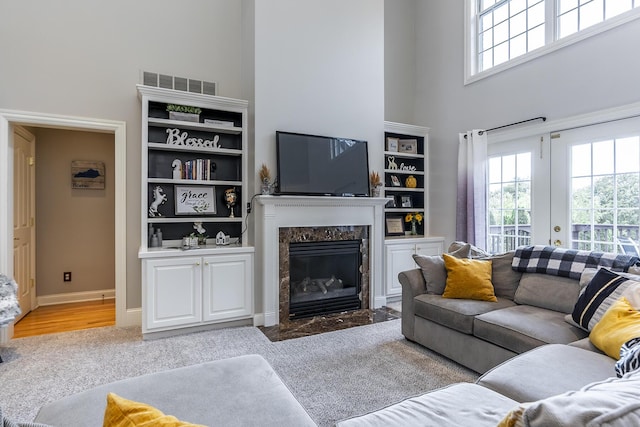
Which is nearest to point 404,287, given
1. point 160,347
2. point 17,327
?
point 160,347

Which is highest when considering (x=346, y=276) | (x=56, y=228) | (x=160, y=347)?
(x=56, y=228)

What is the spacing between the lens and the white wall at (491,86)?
10.6ft

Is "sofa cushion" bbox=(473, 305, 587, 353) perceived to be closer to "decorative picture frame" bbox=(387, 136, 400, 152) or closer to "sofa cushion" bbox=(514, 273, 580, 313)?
"sofa cushion" bbox=(514, 273, 580, 313)

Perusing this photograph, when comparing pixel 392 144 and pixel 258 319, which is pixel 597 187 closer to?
pixel 392 144

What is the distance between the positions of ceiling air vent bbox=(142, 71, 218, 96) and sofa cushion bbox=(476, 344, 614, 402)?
3.93m

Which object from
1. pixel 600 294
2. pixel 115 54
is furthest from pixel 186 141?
pixel 600 294

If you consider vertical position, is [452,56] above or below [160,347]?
above

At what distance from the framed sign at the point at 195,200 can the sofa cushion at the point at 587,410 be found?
3663 mm

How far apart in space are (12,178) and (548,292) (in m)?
5.01

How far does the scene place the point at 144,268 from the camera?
328 cm

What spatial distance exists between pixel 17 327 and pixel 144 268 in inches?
69.2

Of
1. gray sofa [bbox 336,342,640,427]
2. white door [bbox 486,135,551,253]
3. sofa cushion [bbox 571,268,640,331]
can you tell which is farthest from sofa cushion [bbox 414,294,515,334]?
white door [bbox 486,135,551,253]

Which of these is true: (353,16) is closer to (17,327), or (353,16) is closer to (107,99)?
(107,99)

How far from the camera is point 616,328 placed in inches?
72.9
